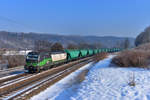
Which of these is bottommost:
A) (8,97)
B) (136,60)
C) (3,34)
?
(8,97)

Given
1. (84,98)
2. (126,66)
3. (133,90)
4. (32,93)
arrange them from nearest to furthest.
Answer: (84,98)
(133,90)
(32,93)
(126,66)

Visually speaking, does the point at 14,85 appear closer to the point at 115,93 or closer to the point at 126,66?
the point at 115,93

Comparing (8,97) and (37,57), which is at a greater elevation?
(37,57)

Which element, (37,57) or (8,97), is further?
(37,57)

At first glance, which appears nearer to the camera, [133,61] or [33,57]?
[33,57]

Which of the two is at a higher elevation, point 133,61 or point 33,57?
point 33,57

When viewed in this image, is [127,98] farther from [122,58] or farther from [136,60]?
[122,58]

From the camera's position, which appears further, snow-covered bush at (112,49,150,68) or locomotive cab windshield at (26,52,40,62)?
snow-covered bush at (112,49,150,68)

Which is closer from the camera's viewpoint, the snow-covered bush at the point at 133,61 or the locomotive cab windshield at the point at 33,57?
the locomotive cab windshield at the point at 33,57

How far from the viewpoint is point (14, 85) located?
13453 mm

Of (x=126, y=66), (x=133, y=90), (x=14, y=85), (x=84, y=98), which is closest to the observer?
(x=84, y=98)

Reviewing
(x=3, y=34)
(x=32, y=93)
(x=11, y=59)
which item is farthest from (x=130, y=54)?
(x=3, y=34)

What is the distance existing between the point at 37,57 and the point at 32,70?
1825 mm

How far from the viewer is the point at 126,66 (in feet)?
69.0
